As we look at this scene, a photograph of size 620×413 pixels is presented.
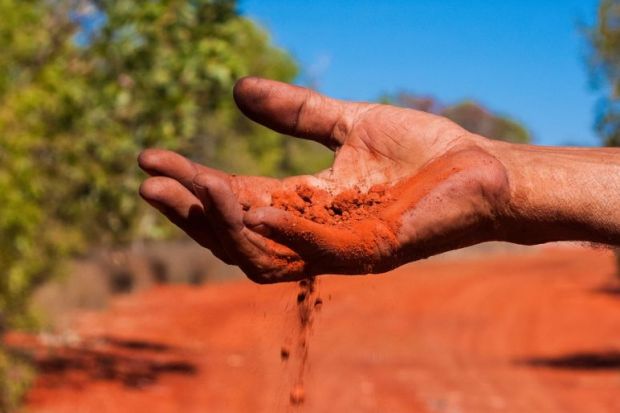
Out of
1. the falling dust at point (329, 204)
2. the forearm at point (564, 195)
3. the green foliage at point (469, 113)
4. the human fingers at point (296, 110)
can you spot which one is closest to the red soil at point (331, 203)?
the falling dust at point (329, 204)

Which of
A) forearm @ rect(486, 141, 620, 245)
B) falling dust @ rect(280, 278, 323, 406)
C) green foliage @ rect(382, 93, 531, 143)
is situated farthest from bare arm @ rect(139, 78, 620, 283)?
green foliage @ rect(382, 93, 531, 143)

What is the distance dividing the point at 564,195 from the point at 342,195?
0.64m

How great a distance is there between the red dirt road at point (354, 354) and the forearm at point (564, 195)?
2.66ft

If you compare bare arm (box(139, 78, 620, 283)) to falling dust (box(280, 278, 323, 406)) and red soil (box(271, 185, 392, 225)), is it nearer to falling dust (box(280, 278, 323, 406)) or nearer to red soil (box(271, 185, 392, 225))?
red soil (box(271, 185, 392, 225))

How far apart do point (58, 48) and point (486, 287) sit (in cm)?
1737

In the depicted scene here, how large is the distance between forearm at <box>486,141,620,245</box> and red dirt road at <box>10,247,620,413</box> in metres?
0.81

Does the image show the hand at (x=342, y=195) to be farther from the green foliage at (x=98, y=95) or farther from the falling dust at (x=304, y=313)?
the green foliage at (x=98, y=95)

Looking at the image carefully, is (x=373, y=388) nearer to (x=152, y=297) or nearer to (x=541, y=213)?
(x=541, y=213)

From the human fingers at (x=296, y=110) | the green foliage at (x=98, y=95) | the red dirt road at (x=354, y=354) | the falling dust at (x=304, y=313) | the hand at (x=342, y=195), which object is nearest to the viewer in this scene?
the hand at (x=342, y=195)

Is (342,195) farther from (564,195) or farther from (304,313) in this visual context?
(564,195)

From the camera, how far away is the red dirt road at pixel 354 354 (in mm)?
11000

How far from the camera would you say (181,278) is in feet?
86.2

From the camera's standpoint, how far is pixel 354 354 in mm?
14836

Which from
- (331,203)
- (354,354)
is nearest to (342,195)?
(331,203)
